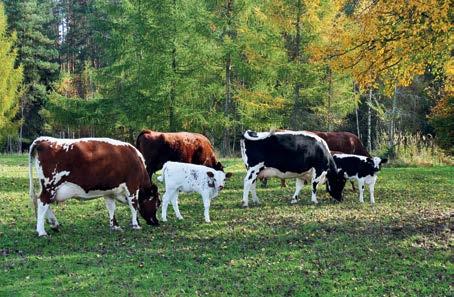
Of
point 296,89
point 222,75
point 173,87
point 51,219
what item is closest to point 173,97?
point 173,87

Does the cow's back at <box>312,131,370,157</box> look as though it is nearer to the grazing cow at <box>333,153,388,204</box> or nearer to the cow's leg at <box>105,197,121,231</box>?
the grazing cow at <box>333,153,388,204</box>

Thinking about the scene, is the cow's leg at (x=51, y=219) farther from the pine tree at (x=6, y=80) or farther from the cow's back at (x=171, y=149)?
the pine tree at (x=6, y=80)

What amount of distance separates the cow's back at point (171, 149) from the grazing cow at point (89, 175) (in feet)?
13.8

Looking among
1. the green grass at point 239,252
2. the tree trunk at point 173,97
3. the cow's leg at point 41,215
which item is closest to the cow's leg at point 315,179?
the green grass at point 239,252

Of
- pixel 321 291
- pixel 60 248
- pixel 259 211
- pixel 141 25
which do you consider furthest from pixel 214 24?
pixel 321 291

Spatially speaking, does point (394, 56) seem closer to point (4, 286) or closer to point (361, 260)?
point (361, 260)

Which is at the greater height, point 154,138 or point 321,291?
point 154,138

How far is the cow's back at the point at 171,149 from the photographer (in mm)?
15516

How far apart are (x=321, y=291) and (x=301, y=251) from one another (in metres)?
1.88

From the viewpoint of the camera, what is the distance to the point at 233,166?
74.2 feet

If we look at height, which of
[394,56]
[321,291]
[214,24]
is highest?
[214,24]

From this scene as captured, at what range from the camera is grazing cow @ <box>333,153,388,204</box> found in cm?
1443

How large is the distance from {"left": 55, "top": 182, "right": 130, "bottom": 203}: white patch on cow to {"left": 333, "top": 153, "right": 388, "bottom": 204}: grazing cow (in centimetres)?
628

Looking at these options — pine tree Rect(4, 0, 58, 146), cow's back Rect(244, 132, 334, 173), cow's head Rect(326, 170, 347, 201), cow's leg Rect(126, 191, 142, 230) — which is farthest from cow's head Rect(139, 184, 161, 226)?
pine tree Rect(4, 0, 58, 146)
